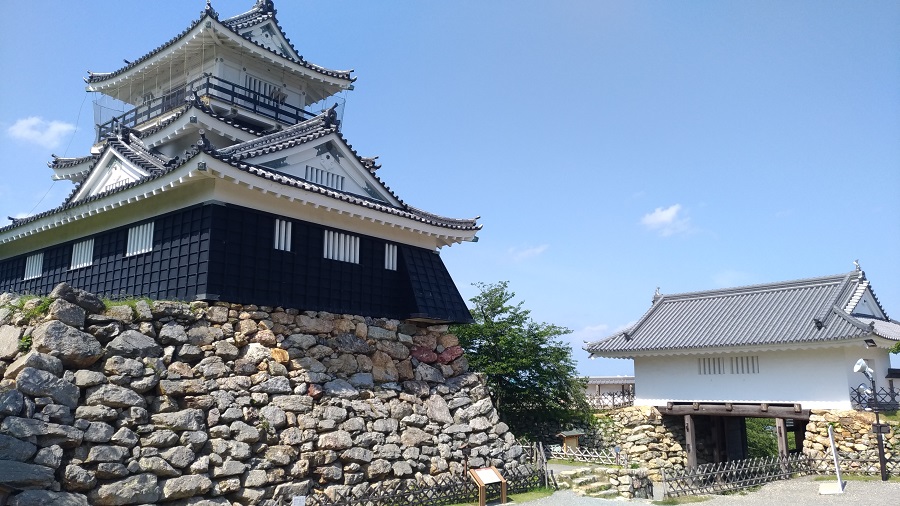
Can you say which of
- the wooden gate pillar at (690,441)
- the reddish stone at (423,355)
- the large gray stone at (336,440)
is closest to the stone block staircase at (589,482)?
the reddish stone at (423,355)

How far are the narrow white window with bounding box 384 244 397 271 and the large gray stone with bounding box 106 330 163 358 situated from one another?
6840mm

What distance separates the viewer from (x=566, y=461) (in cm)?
2481

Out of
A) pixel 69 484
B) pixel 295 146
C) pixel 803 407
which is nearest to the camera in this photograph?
pixel 69 484

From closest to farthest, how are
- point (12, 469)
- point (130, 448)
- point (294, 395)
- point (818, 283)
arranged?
point (12, 469), point (130, 448), point (294, 395), point (818, 283)

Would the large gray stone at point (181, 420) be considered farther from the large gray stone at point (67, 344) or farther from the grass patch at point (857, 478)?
the grass patch at point (857, 478)

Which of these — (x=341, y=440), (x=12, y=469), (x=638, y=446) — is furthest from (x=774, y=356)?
(x=12, y=469)

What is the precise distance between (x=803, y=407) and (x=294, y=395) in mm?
18693

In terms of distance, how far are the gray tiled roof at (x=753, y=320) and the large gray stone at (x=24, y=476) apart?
22369mm

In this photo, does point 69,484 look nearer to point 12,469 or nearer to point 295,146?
point 12,469

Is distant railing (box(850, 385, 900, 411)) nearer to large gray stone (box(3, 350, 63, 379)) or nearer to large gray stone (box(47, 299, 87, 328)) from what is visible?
large gray stone (box(47, 299, 87, 328))

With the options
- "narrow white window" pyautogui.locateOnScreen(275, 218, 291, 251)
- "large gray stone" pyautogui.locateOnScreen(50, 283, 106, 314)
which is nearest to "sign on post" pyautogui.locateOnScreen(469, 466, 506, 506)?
"narrow white window" pyautogui.locateOnScreen(275, 218, 291, 251)

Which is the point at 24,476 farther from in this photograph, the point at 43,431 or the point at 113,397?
the point at 113,397

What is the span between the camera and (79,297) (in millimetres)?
12375

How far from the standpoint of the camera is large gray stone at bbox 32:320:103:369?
1166 cm
